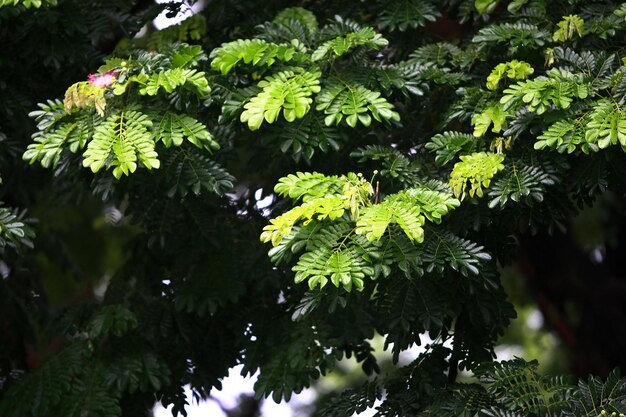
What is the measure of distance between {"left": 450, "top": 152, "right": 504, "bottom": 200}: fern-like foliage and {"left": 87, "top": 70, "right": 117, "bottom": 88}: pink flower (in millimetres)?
1110

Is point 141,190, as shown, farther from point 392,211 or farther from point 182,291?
point 392,211

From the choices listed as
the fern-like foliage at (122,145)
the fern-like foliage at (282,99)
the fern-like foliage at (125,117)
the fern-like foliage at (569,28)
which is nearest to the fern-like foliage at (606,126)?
the fern-like foliage at (569,28)

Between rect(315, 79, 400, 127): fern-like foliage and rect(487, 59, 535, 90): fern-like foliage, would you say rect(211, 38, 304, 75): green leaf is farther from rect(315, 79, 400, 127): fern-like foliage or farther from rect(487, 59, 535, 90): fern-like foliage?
rect(487, 59, 535, 90): fern-like foliage

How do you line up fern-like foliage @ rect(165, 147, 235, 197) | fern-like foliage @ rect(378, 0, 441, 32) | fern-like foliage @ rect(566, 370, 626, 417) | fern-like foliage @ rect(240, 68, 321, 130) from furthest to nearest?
fern-like foliage @ rect(378, 0, 441, 32)
fern-like foliage @ rect(165, 147, 235, 197)
fern-like foliage @ rect(240, 68, 321, 130)
fern-like foliage @ rect(566, 370, 626, 417)

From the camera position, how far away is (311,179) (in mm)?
2752

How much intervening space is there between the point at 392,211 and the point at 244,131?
109cm

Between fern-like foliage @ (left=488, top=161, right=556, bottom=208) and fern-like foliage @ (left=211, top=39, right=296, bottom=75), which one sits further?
fern-like foliage @ (left=211, top=39, right=296, bottom=75)

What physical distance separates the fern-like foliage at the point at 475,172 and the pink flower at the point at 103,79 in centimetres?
111

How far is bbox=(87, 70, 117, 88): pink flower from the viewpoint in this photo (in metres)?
2.96

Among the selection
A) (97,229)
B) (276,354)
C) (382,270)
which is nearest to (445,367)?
(276,354)

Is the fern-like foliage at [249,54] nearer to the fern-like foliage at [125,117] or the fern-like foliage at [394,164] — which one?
the fern-like foliage at [125,117]

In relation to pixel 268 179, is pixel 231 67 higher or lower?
higher

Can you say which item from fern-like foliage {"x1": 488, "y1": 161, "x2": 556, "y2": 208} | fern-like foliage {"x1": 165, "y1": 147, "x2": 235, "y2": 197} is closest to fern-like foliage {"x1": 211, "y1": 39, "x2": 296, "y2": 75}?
fern-like foliage {"x1": 165, "y1": 147, "x2": 235, "y2": 197}

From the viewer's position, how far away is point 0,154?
339 cm
